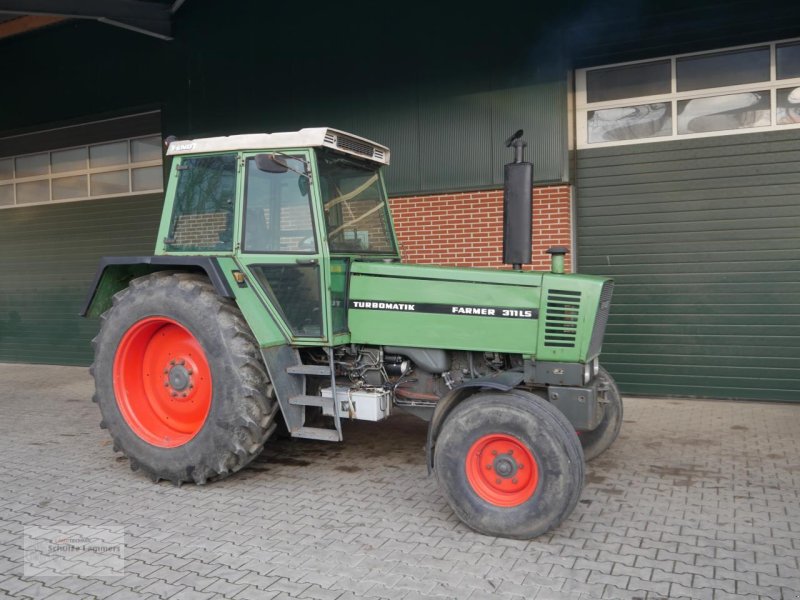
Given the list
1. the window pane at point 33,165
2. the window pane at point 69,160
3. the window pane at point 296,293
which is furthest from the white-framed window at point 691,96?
the window pane at point 33,165

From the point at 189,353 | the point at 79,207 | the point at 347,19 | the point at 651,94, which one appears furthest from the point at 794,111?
the point at 79,207

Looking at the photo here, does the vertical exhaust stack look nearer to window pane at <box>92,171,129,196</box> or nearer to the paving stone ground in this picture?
the paving stone ground

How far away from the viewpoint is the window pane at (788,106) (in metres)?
7.06

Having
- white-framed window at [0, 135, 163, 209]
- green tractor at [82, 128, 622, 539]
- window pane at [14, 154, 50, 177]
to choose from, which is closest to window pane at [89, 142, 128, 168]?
white-framed window at [0, 135, 163, 209]

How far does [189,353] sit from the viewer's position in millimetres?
4938

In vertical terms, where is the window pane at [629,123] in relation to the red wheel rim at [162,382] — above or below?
above

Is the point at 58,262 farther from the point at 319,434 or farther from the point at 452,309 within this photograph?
the point at 452,309

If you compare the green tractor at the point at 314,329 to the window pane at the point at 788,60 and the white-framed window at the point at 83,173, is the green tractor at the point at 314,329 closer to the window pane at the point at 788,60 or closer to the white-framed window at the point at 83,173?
the window pane at the point at 788,60

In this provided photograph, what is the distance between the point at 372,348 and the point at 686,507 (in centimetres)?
232

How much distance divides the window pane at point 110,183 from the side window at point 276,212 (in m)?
7.08

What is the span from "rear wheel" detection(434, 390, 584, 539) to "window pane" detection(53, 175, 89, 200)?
374 inches

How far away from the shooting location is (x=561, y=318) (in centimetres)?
422

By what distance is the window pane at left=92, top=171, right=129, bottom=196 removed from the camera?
10.8 m

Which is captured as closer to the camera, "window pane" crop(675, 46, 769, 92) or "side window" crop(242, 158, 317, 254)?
"side window" crop(242, 158, 317, 254)
